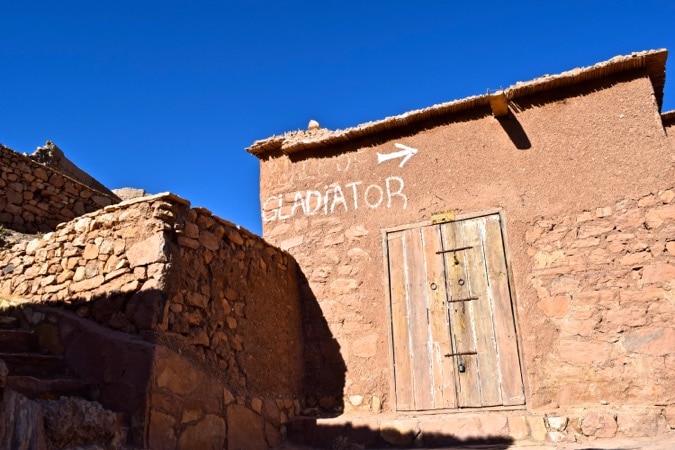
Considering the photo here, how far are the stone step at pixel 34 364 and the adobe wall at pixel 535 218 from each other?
117 inches

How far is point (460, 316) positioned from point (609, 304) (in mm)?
1415

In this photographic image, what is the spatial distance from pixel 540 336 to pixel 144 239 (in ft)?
12.3

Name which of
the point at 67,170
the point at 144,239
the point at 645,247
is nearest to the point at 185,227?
the point at 144,239

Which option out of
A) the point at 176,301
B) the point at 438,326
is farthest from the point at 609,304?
the point at 176,301

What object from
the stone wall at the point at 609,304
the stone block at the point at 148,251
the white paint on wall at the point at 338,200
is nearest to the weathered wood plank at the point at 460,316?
the stone wall at the point at 609,304

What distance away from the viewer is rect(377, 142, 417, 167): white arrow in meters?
6.86

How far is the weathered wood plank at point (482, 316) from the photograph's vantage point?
225 inches

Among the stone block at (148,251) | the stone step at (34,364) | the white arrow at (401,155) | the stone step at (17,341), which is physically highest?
the white arrow at (401,155)

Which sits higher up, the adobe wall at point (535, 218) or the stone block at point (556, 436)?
the adobe wall at point (535, 218)

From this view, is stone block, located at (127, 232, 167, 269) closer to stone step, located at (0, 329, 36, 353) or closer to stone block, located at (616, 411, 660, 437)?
stone step, located at (0, 329, 36, 353)

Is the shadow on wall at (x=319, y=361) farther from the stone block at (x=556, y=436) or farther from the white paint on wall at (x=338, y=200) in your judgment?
the stone block at (x=556, y=436)

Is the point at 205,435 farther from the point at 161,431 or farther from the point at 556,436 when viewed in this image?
the point at 556,436

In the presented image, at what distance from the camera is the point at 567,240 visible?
5809 mm

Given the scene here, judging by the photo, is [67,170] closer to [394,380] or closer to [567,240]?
[394,380]
